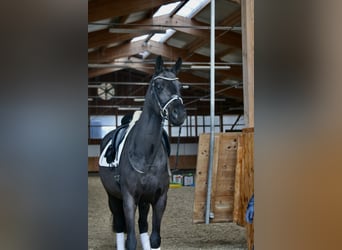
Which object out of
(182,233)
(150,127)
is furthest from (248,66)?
(182,233)


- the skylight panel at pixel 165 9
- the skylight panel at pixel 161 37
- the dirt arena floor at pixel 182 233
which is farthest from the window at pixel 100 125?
the dirt arena floor at pixel 182 233

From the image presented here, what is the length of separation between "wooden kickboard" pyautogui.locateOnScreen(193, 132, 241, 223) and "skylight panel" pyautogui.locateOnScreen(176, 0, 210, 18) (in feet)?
11.8

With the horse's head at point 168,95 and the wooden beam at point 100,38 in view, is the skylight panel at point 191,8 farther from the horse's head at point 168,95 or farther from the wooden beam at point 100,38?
the horse's head at point 168,95

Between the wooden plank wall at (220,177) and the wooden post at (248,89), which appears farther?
the wooden plank wall at (220,177)

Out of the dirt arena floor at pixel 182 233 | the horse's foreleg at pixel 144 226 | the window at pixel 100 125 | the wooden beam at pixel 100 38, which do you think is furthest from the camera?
the window at pixel 100 125

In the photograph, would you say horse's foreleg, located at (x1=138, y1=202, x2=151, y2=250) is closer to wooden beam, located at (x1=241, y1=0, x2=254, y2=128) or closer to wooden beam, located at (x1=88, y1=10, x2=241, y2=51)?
wooden beam, located at (x1=241, y1=0, x2=254, y2=128)

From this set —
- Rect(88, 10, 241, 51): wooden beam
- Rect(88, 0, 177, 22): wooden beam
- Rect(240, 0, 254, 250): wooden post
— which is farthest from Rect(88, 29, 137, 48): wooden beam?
Rect(240, 0, 254, 250): wooden post

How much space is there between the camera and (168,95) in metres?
2.44

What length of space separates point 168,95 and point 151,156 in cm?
39

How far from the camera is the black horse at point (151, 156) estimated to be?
2438 millimetres

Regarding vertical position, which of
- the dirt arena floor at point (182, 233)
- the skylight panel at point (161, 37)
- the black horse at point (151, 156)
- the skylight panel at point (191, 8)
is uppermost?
the skylight panel at point (191, 8)

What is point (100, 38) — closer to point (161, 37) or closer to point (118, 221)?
point (161, 37)

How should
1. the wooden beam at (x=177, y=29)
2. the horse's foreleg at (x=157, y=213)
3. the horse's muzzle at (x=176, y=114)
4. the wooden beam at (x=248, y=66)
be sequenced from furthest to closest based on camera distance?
the wooden beam at (x=177, y=29) < the wooden beam at (x=248, y=66) < the horse's foreleg at (x=157, y=213) < the horse's muzzle at (x=176, y=114)
